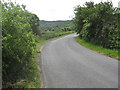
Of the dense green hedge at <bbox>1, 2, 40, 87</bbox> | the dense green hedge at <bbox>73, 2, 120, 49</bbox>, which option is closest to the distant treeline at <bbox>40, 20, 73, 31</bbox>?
the dense green hedge at <bbox>73, 2, 120, 49</bbox>

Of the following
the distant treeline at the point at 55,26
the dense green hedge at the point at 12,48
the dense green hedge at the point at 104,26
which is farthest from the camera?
the distant treeline at the point at 55,26

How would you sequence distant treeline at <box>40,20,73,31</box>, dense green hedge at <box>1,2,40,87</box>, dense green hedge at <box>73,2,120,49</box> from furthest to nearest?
distant treeline at <box>40,20,73,31</box>, dense green hedge at <box>73,2,120,49</box>, dense green hedge at <box>1,2,40,87</box>

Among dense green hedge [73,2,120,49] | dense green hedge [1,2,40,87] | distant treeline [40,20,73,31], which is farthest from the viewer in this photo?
distant treeline [40,20,73,31]

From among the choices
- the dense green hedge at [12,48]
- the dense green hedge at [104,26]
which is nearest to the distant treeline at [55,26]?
the dense green hedge at [104,26]

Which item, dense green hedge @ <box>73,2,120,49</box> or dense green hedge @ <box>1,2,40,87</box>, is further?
dense green hedge @ <box>73,2,120,49</box>

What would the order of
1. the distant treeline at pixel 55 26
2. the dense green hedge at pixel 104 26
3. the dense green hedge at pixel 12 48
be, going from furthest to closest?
1. the distant treeline at pixel 55 26
2. the dense green hedge at pixel 104 26
3. the dense green hedge at pixel 12 48

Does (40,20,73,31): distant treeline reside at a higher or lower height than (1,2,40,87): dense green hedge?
higher

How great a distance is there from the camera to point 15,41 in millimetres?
6820

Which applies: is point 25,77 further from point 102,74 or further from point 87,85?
point 102,74

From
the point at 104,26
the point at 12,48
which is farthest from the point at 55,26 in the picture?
the point at 12,48

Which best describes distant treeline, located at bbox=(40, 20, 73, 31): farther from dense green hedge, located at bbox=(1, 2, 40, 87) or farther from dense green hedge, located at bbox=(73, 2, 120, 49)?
dense green hedge, located at bbox=(1, 2, 40, 87)

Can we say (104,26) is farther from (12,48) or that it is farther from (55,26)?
(55,26)

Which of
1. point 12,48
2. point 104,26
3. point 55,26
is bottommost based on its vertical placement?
point 12,48

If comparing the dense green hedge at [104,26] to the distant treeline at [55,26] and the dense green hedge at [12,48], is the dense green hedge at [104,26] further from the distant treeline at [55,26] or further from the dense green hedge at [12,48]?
the distant treeline at [55,26]
